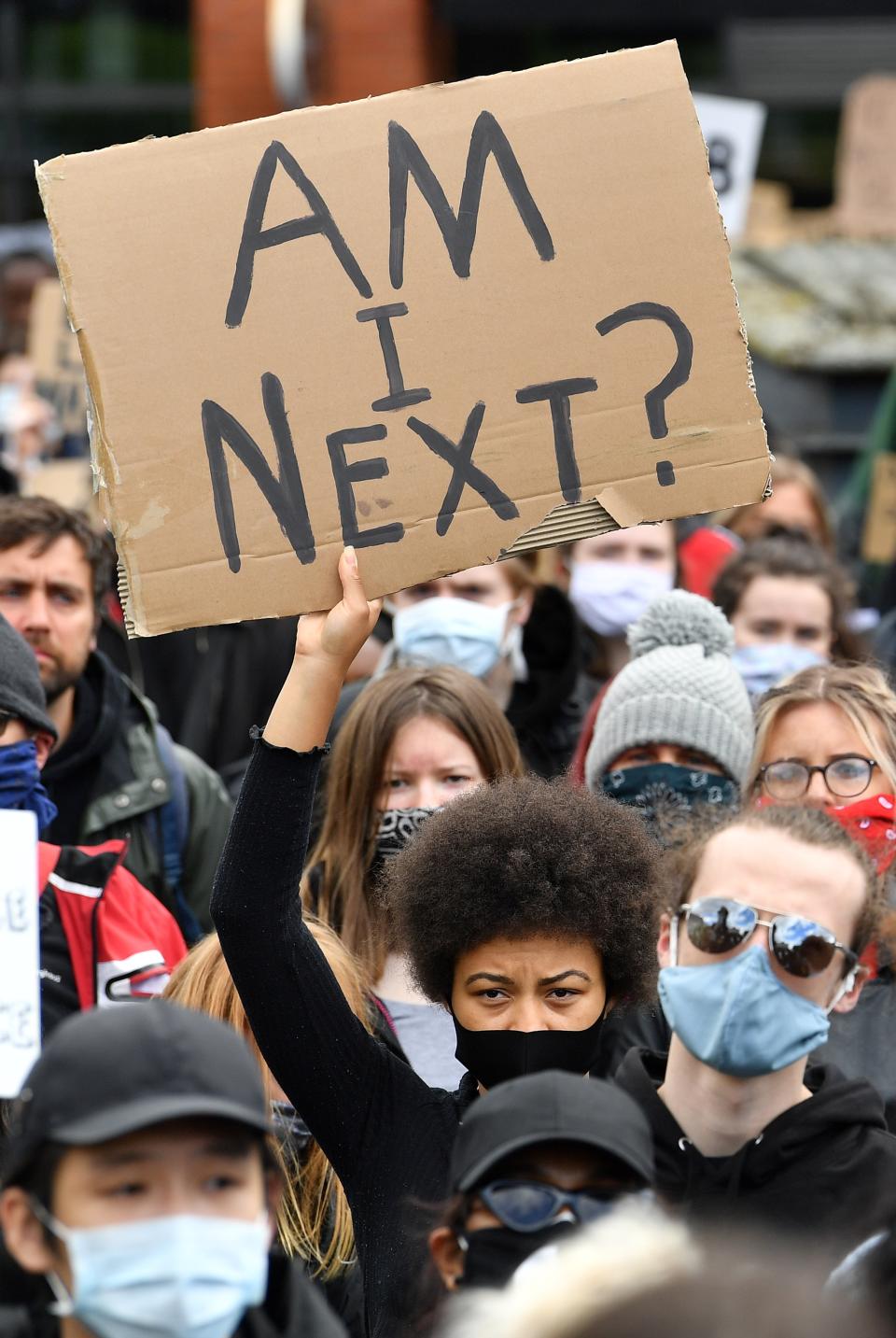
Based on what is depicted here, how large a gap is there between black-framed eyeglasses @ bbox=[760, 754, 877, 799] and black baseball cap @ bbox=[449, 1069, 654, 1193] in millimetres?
1637

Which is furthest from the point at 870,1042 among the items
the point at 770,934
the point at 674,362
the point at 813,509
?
the point at 813,509

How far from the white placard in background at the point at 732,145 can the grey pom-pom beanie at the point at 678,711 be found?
15.1 feet

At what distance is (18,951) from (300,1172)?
632 millimetres

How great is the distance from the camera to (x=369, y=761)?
4180mm

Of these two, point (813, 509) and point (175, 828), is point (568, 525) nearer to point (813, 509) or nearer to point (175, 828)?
point (175, 828)

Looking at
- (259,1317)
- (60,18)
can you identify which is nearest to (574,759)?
(259,1317)

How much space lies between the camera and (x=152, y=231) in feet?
10.2

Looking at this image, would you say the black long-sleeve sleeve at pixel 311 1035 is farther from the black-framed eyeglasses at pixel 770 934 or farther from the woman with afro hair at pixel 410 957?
the black-framed eyeglasses at pixel 770 934

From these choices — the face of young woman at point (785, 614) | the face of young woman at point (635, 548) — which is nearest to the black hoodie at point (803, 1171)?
the face of young woman at point (785, 614)

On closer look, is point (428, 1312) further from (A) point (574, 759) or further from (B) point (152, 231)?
(A) point (574, 759)

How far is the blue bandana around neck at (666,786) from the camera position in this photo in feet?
13.8

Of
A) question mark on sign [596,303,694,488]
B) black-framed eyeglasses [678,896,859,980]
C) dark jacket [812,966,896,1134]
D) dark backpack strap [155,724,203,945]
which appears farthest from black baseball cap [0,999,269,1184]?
dark backpack strap [155,724,203,945]

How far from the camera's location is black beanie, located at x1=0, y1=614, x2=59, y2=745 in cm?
370

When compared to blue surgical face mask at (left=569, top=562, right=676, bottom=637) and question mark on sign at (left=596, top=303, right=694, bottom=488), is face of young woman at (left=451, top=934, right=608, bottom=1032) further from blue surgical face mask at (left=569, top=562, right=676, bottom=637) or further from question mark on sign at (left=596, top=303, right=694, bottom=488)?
blue surgical face mask at (left=569, top=562, right=676, bottom=637)
